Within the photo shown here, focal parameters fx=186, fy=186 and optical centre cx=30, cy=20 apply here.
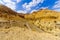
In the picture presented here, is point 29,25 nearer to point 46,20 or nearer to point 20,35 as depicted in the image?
point 46,20

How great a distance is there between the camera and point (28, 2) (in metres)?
5.89

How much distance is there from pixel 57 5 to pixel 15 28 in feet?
5.08

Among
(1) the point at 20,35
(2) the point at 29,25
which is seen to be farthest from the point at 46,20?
(1) the point at 20,35

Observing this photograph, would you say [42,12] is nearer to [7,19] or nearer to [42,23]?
[42,23]

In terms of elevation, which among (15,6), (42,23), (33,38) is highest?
(15,6)

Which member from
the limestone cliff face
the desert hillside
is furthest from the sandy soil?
the limestone cliff face

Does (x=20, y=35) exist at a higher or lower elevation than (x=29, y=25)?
lower

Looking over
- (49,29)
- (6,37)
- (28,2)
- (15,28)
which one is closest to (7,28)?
(15,28)

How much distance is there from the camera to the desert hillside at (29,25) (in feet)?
17.4

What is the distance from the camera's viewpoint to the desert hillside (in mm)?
5308

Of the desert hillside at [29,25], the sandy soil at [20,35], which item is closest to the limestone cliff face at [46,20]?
the desert hillside at [29,25]

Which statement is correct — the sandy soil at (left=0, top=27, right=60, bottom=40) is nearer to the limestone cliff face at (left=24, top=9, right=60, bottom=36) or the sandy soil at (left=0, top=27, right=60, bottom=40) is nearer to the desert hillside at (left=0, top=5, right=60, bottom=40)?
the desert hillside at (left=0, top=5, right=60, bottom=40)

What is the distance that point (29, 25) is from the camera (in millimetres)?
6020

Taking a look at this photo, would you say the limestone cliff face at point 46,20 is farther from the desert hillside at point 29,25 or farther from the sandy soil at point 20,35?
the sandy soil at point 20,35
